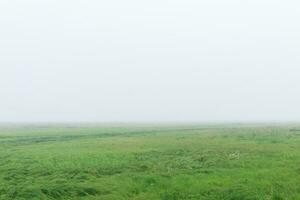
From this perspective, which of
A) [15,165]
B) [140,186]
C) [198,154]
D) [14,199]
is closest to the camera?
[14,199]

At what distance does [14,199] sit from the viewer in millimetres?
20266

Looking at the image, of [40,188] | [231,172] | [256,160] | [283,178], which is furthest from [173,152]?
[40,188]

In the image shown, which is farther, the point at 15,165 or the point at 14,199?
the point at 15,165

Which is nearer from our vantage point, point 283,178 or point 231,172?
point 283,178

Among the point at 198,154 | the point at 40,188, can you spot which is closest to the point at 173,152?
the point at 198,154

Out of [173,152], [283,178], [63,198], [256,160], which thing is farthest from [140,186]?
[173,152]

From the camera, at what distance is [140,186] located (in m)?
22.5

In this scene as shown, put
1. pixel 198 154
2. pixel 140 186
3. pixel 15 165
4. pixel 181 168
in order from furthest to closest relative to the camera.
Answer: pixel 198 154 < pixel 15 165 < pixel 181 168 < pixel 140 186

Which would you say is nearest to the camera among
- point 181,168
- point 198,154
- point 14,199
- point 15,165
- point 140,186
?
point 14,199

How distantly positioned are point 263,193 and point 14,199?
11.1 m

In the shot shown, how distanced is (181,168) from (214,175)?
2882mm

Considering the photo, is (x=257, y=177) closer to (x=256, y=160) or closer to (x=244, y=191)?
(x=244, y=191)

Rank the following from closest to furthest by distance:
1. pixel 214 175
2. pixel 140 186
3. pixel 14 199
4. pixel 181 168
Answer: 1. pixel 14 199
2. pixel 140 186
3. pixel 214 175
4. pixel 181 168

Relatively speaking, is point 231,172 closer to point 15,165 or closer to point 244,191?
point 244,191
